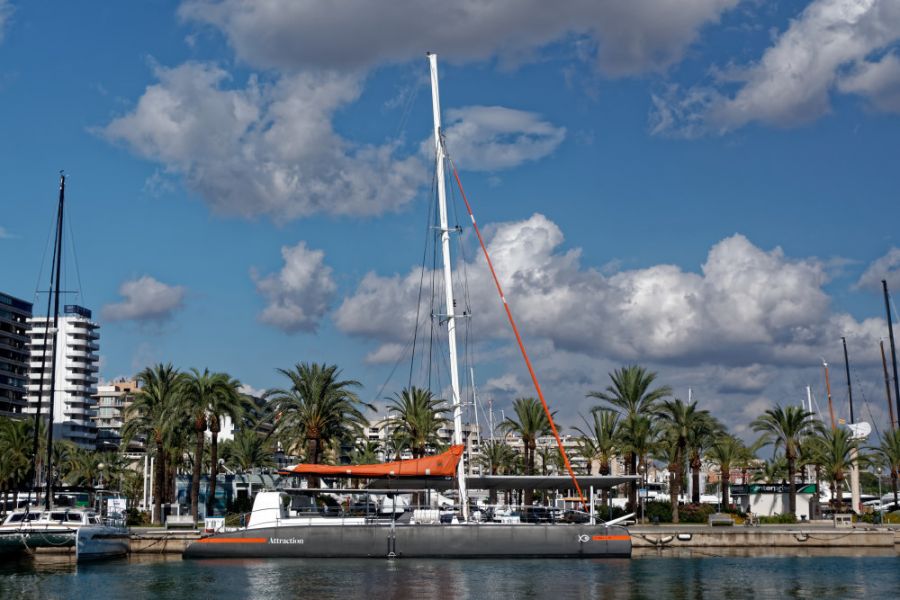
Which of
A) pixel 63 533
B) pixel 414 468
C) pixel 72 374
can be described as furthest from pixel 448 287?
pixel 72 374

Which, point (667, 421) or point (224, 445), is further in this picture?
point (224, 445)

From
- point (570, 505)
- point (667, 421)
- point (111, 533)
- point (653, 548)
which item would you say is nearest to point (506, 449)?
point (570, 505)

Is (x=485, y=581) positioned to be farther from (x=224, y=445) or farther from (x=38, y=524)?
(x=224, y=445)

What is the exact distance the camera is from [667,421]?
77.1 meters

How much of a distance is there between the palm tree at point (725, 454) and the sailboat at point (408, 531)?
137 feet

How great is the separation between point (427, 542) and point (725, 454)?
5206 cm

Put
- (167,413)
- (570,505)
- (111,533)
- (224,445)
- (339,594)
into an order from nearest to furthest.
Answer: (339,594) < (111,533) < (167,413) < (570,505) < (224,445)

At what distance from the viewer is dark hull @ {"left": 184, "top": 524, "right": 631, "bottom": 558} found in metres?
49.2

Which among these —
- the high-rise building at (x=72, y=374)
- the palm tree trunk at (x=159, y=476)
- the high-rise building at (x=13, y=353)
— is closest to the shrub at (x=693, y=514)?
Answer: the palm tree trunk at (x=159, y=476)

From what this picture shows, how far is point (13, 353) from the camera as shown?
164500 mm

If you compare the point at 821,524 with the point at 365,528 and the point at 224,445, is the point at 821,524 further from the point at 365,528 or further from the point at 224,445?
the point at 224,445

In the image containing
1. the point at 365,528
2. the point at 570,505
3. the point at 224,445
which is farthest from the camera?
the point at 224,445

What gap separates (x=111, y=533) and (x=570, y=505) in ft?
166

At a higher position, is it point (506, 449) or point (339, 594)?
point (506, 449)
